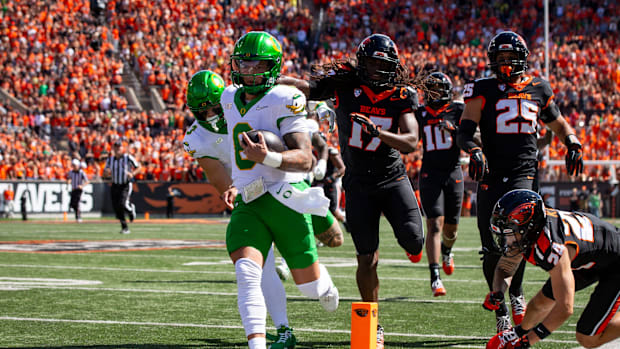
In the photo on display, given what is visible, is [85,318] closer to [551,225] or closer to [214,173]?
[214,173]

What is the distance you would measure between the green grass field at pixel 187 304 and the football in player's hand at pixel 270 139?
1.41 m

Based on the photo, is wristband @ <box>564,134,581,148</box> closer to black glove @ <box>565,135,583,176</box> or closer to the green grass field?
black glove @ <box>565,135,583,176</box>

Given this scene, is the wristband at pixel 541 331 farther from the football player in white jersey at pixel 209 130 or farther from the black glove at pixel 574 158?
the football player in white jersey at pixel 209 130

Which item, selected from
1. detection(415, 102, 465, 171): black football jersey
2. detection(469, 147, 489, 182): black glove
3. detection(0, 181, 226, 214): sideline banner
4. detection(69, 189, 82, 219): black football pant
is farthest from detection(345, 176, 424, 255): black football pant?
detection(0, 181, 226, 214): sideline banner

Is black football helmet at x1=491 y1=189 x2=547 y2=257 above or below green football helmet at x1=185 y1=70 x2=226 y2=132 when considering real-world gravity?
below

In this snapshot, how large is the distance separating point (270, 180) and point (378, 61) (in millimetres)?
1400

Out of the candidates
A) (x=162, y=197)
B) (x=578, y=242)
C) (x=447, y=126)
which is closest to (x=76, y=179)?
(x=162, y=197)

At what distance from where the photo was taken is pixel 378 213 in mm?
6188

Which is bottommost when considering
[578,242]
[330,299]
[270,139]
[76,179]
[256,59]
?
[330,299]

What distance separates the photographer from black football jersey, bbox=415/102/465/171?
8.90 m

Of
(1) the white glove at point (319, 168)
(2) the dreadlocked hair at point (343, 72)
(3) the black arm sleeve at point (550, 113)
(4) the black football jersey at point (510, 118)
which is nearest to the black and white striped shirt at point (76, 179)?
(1) the white glove at point (319, 168)

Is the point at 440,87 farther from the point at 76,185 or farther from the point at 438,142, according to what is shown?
the point at 76,185

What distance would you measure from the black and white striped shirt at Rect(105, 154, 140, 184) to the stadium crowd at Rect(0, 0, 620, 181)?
868 centimetres

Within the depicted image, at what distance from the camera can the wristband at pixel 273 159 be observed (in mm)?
4664
